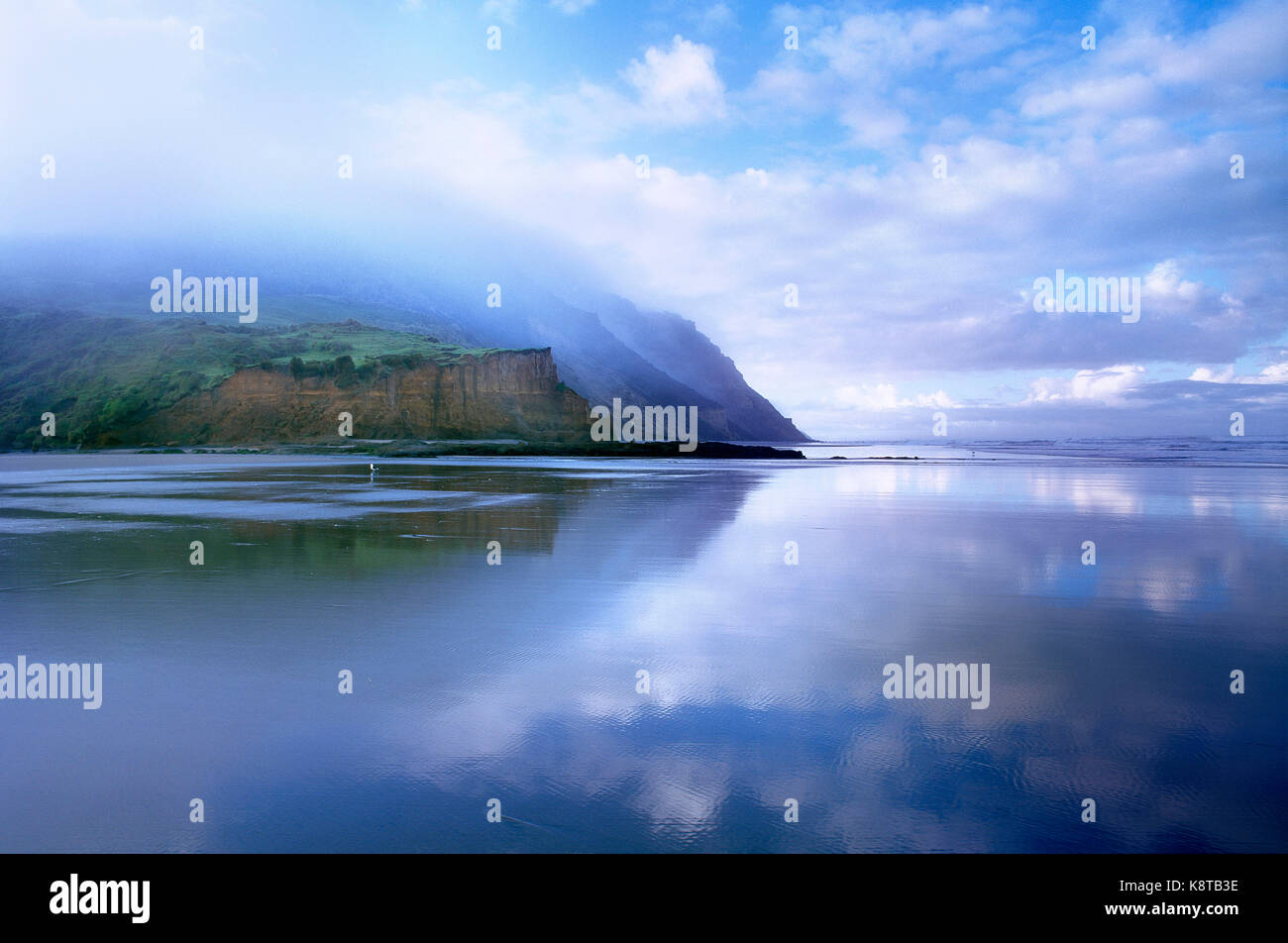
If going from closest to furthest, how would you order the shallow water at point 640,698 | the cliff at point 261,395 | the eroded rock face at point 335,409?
the shallow water at point 640,698, the eroded rock face at point 335,409, the cliff at point 261,395

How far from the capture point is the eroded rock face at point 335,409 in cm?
7844

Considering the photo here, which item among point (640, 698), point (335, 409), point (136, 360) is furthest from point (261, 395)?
point (640, 698)

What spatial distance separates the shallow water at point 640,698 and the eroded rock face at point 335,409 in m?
70.7

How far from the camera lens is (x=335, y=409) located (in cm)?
7856

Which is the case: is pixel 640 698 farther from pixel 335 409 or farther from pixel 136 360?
pixel 136 360

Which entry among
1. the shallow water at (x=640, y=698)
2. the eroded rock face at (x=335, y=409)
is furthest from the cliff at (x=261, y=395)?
the shallow water at (x=640, y=698)

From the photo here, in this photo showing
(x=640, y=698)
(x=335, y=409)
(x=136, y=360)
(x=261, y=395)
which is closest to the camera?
(x=640, y=698)

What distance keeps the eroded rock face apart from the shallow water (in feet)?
232

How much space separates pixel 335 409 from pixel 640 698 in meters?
81.7

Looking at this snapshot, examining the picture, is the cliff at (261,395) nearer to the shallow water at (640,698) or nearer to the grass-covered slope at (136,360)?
the grass-covered slope at (136,360)

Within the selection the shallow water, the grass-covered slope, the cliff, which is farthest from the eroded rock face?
the shallow water
